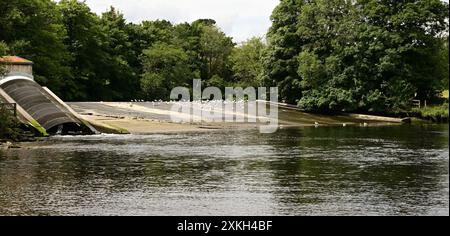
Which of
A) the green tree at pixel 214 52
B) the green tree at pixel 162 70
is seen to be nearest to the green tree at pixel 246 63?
the green tree at pixel 214 52

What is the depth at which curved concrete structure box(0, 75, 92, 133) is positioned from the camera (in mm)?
50125

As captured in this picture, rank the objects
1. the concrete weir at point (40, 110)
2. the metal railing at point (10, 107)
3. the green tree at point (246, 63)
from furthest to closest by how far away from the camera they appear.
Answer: the green tree at point (246, 63)
the concrete weir at point (40, 110)
the metal railing at point (10, 107)

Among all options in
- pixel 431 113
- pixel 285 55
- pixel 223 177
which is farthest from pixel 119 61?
pixel 223 177

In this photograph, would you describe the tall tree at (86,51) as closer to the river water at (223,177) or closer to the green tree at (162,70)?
the green tree at (162,70)

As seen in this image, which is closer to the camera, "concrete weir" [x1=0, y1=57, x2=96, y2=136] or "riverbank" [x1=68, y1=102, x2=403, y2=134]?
"concrete weir" [x1=0, y1=57, x2=96, y2=136]

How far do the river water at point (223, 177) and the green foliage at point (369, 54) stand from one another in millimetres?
29899

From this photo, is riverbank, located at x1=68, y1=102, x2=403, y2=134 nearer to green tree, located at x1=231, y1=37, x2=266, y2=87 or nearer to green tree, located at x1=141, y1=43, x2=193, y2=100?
green tree, located at x1=141, y1=43, x2=193, y2=100

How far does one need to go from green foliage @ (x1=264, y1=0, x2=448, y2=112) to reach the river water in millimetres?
29899

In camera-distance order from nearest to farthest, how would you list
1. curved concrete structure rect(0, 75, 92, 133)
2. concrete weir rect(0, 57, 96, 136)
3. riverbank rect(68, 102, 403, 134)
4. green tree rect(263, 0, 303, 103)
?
concrete weir rect(0, 57, 96, 136), curved concrete structure rect(0, 75, 92, 133), riverbank rect(68, 102, 403, 134), green tree rect(263, 0, 303, 103)

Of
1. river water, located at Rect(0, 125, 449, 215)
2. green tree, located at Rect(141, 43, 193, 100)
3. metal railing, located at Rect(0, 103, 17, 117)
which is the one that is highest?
green tree, located at Rect(141, 43, 193, 100)

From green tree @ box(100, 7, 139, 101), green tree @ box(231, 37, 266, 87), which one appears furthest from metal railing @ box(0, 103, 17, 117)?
green tree @ box(231, 37, 266, 87)

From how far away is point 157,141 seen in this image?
44.5 meters

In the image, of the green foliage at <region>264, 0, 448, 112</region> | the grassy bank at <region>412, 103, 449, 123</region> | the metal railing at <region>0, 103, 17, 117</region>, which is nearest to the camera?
the metal railing at <region>0, 103, 17, 117</region>

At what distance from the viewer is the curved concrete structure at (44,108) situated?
50.1 metres
